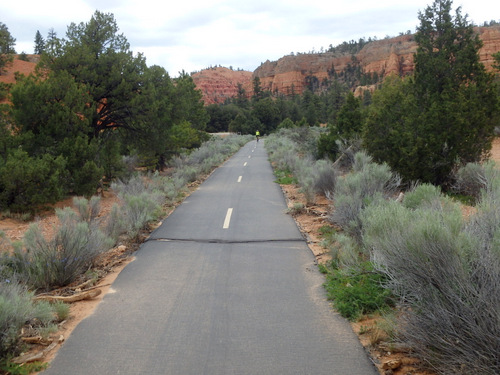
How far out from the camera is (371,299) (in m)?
5.36

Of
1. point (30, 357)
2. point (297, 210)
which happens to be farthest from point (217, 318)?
point (297, 210)

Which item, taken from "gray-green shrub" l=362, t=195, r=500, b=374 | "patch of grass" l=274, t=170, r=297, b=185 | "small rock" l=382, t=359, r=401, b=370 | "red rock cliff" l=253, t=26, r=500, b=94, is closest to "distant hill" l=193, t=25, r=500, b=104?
"red rock cliff" l=253, t=26, r=500, b=94

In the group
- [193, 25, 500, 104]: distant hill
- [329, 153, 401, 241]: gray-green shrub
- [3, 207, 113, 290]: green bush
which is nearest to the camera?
[3, 207, 113, 290]: green bush

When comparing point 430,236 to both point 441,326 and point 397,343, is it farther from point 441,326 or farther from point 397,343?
point 397,343

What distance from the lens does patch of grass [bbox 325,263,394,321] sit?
523 cm

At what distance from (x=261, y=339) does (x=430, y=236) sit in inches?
83.8

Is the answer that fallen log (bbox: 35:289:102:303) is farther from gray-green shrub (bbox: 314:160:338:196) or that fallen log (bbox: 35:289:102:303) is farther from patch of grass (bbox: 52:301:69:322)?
gray-green shrub (bbox: 314:160:338:196)

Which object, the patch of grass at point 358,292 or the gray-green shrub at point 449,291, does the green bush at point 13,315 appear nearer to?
the patch of grass at point 358,292

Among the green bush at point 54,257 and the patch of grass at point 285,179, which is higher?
the green bush at point 54,257

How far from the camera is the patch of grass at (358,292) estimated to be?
523cm

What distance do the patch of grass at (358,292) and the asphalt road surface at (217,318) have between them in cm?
17

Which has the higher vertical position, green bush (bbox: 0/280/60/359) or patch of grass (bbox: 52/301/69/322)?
green bush (bbox: 0/280/60/359)

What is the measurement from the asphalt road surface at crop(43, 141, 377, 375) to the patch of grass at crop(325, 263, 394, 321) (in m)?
0.17

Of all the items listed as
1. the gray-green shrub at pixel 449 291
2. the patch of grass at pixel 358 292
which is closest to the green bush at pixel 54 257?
the patch of grass at pixel 358 292
